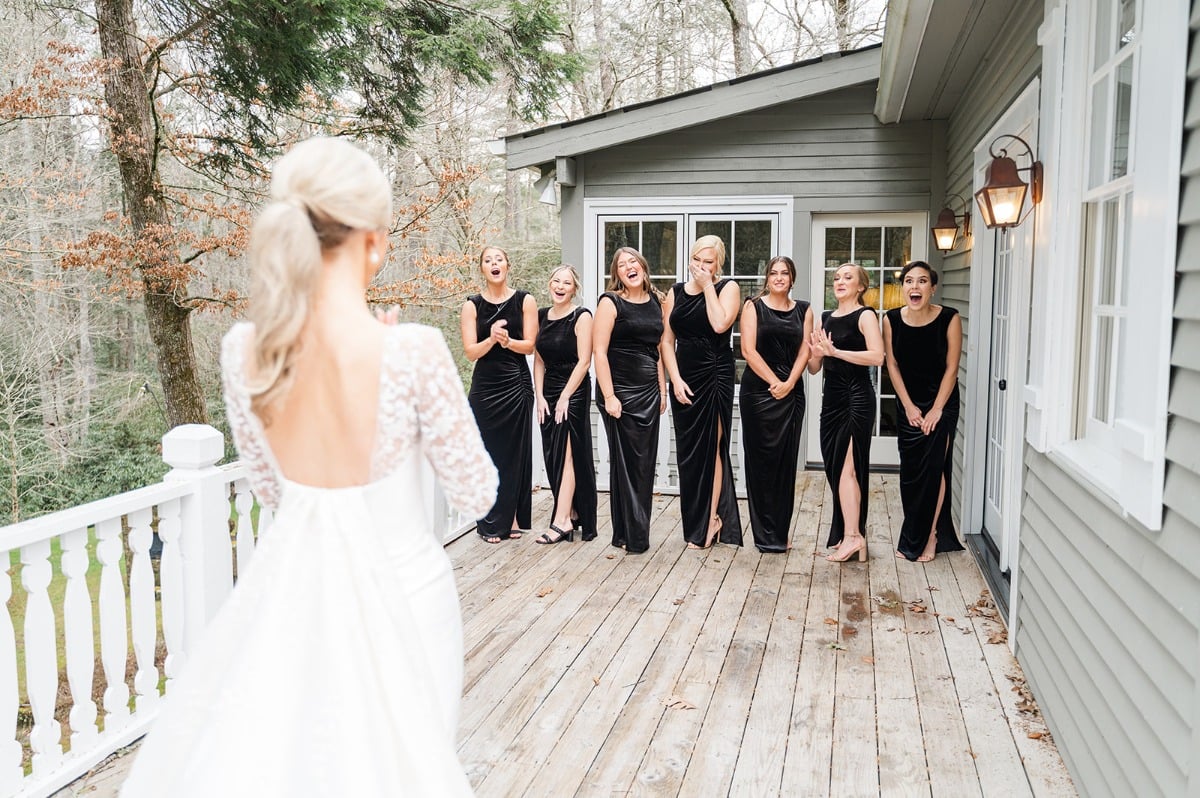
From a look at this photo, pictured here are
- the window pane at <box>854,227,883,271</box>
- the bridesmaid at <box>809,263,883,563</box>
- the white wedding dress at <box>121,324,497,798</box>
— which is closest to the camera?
the white wedding dress at <box>121,324,497,798</box>

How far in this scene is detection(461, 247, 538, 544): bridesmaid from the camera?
17.8 ft

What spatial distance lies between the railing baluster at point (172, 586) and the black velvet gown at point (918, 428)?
346cm

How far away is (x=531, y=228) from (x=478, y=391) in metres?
11.0

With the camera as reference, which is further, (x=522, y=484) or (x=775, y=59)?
(x=775, y=59)

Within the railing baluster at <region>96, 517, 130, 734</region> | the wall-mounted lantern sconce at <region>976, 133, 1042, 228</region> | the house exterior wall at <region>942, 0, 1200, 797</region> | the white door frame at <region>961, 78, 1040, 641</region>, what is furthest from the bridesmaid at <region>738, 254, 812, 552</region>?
the railing baluster at <region>96, 517, 130, 734</region>

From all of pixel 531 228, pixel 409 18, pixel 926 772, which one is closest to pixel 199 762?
pixel 926 772

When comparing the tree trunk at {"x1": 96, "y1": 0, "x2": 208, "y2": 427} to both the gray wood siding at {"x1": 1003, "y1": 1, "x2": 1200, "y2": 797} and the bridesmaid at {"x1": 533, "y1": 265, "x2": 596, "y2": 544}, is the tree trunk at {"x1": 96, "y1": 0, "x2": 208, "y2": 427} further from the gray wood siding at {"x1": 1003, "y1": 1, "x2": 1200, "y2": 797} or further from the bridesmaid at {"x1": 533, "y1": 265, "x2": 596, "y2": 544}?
the gray wood siding at {"x1": 1003, "y1": 1, "x2": 1200, "y2": 797}

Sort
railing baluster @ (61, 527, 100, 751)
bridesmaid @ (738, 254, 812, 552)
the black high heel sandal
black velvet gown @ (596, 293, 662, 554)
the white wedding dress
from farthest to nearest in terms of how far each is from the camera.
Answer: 1. the black high heel sandal
2. black velvet gown @ (596, 293, 662, 554)
3. bridesmaid @ (738, 254, 812, 552)
4. railing baluster @ (61, 527, 100, 751)
5. the white wedding dress

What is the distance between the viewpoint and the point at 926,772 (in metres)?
2.84

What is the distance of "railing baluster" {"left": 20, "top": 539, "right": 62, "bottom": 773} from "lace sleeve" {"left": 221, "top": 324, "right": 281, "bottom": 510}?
1.11 m

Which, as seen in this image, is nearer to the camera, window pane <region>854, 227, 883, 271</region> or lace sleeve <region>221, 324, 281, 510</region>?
lace sleeve <region>221, 324, 281, 510</region>

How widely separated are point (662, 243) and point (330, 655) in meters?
6.14

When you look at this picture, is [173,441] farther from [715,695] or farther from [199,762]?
[715,695]

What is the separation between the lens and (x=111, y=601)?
300 cm
